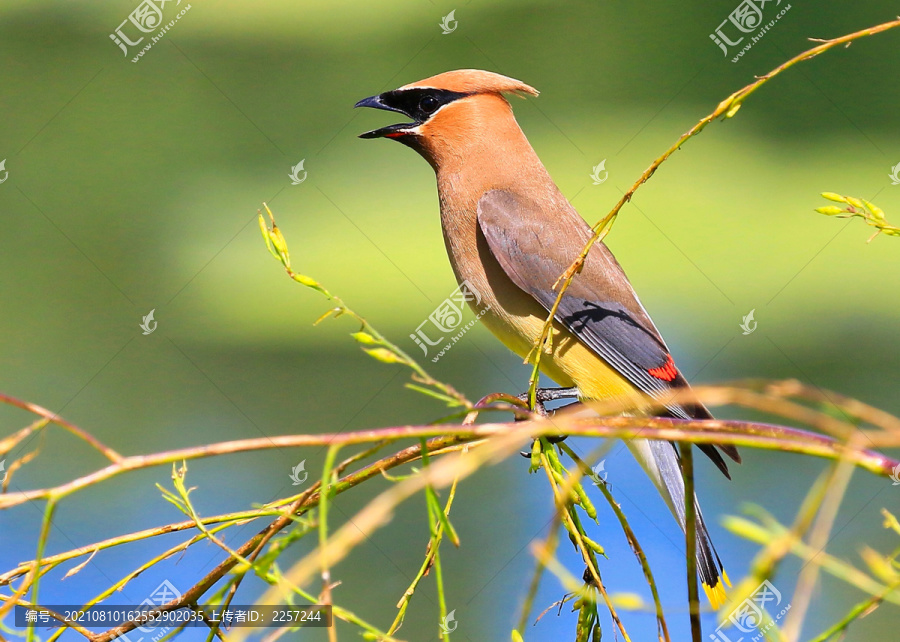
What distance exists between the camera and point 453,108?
80.9 inches

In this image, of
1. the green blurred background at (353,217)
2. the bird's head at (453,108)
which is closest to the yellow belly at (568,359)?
the bird's head at (453,108)

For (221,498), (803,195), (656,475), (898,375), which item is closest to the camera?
(656,475)

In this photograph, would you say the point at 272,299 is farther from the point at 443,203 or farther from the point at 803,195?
the point at 443,203

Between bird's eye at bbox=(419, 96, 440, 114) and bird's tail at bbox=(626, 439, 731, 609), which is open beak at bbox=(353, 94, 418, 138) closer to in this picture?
bird's eye at bbox=(419, 96, 440, 114)

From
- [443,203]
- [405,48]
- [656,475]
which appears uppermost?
[405,48]

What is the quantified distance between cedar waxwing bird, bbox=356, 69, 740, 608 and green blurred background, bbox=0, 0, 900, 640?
2319mm

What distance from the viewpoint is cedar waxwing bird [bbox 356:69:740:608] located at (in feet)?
6.47

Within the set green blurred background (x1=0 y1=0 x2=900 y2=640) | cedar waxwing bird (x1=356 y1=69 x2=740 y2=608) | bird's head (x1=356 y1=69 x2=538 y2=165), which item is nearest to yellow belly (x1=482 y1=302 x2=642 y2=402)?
cedar waxwing bird (x1=356 y1=69 x2=740 y2=608)

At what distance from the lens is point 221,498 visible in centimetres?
467

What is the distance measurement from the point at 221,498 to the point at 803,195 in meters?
4.29

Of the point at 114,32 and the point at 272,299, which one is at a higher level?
the point at 114,32

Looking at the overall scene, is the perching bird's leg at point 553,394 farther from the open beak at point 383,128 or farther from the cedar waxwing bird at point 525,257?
the open beak at point 383,128

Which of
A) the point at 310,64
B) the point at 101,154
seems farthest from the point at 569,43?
the point at 101,154

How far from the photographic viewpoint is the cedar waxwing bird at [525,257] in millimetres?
1973
